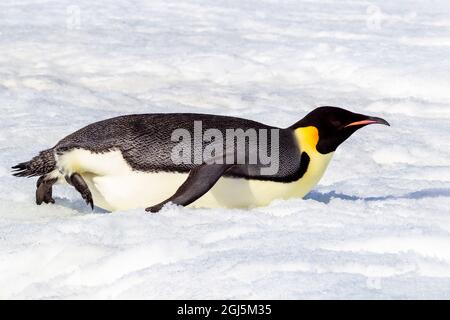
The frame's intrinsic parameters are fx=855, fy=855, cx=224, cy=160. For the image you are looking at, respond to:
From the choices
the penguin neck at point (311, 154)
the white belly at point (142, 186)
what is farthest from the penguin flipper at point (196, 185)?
the penguin neck at point (311, 154)

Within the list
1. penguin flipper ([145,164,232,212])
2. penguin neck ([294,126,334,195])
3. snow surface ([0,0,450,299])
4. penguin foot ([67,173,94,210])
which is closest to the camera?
snow surface ([0,0,450,299])

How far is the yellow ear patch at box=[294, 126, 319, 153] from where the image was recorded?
11.9ft

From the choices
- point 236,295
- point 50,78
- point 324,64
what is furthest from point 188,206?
point 324,64

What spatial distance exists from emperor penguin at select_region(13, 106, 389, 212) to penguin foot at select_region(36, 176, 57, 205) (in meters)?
0.02

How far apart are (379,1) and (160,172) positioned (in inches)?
586

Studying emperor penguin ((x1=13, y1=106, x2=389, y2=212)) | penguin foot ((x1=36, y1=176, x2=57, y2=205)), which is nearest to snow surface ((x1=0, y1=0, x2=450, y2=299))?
penguin foot ((x1=36, y1=176, x2=57, y2=205))

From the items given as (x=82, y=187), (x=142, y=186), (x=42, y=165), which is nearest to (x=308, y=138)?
(x=142, y=186)

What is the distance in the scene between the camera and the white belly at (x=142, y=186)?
3.49 m

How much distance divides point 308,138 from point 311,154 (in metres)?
0.07

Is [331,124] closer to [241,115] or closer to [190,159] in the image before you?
[190,159]

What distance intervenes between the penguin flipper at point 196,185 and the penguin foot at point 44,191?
59 cm

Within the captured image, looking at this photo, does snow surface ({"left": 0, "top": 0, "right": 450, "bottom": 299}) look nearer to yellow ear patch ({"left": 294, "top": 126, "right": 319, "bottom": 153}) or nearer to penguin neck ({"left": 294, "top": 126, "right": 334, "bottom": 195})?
penguin neck ({"left": 294, "top": 126, "right": 334, "bottom": 195})

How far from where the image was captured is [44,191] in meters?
3.75
